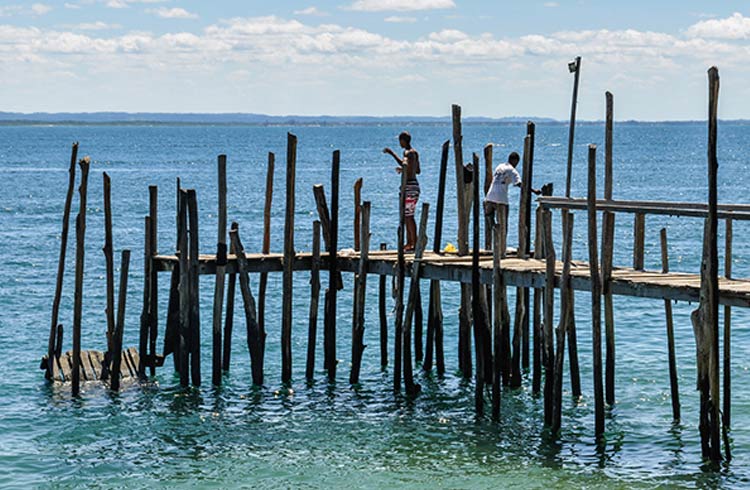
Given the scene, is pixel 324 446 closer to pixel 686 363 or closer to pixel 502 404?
pixel 502 404

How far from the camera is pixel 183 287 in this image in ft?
69.4

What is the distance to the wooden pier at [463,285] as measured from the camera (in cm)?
1819

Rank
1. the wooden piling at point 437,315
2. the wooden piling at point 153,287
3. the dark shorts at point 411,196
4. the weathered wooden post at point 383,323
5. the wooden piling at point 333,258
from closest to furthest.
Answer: the wooden piling at point 333,258 → the wooden piling at point 153,287 → the dark shorts at point 411,196 → the wooden piling at point 437,315 → the weathered wooden post at point 383,323

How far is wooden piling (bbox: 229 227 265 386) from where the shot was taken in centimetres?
2139

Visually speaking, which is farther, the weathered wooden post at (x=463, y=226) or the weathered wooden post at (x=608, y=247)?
the weathered wooden post at (x=463, y=226)

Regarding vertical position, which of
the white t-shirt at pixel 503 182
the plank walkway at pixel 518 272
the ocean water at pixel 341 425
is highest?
the white t-shirt at pixel 503 182

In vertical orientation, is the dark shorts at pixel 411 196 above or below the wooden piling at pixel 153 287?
above

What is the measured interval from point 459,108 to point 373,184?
68.2 metres

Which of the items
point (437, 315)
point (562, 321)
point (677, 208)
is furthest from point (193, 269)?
point (677, 208)

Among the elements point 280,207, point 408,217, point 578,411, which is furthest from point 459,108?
point 280,207

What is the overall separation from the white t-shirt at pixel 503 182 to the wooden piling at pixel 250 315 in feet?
14.2

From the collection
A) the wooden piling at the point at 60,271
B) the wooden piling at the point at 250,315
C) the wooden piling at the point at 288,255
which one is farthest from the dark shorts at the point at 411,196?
the wooden piling at the point at 60,271

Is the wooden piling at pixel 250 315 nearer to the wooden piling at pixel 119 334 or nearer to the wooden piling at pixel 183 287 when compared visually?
the wooden piling at pixel 183 287

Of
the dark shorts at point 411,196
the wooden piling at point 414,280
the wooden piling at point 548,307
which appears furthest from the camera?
the dark shorts at point 411,196
